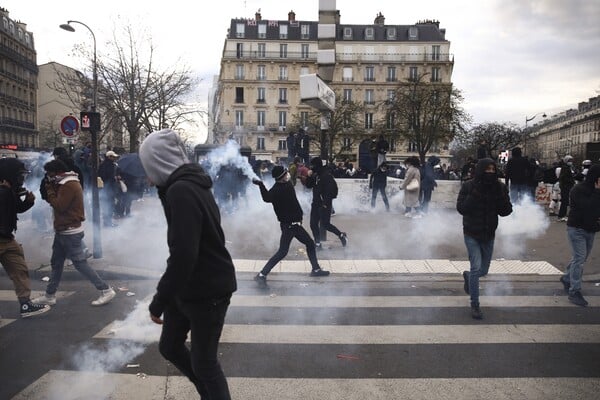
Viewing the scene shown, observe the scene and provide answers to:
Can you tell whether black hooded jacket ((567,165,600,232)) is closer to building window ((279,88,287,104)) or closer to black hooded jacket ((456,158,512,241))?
black hooded jacket ((456,158,512,241))

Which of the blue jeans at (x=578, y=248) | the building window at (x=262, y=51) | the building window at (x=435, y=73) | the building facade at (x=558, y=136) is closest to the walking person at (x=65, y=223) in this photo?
the blue jeans at (x=578, y=248)

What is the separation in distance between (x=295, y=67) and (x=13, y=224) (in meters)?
58.4

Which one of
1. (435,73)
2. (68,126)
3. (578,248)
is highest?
(435,73)

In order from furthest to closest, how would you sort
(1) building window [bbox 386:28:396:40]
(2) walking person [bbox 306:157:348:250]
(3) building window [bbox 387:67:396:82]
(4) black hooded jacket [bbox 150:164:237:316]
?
1. (1) building window [bbox 386:28:396:40]
2. (3) building window [bbox 387:67:396:82]
3. (2) walking person [bbox 306:157:348:250]
4. (4) black hooded jacket [bbox 150:164:237:316]

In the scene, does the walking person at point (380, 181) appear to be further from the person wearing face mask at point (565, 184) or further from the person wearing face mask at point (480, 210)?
the person wearing face mask at point (480, 210)

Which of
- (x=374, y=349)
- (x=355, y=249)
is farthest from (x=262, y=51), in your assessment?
(x=374, y=349)

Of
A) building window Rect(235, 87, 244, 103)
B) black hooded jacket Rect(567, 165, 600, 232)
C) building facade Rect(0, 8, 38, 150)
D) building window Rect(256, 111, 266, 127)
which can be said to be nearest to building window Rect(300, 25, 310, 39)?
building window Rect(235, 87, 244, 103)

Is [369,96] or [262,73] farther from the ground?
[262,73]

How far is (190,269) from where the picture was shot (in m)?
2.46

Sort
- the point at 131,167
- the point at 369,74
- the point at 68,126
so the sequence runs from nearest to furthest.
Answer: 1. the point at 131,167
2. the point at 68,126
3. the point at 369,74

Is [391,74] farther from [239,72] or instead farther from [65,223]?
[65,223]

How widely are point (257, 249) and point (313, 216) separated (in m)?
1.13

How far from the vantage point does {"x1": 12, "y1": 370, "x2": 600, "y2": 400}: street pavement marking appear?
134 inches

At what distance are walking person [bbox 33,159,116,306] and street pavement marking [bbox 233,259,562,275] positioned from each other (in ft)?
7.59
